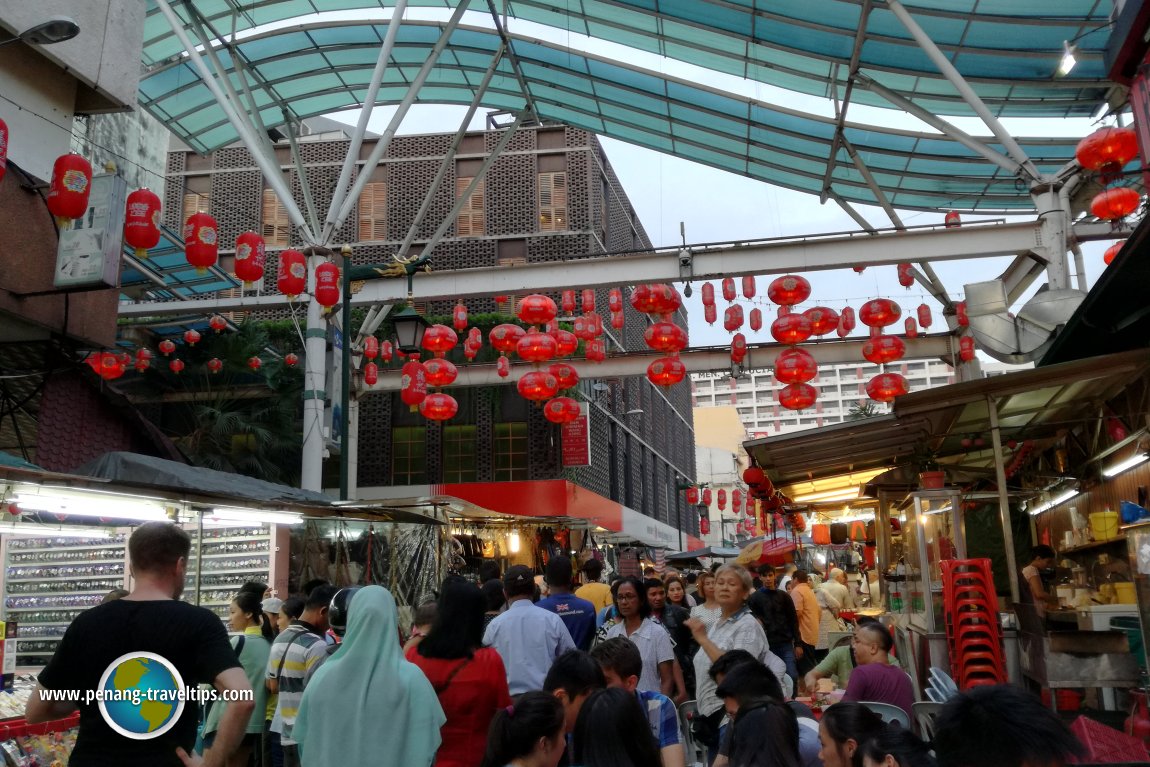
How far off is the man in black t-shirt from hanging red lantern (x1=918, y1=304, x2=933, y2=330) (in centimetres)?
1709

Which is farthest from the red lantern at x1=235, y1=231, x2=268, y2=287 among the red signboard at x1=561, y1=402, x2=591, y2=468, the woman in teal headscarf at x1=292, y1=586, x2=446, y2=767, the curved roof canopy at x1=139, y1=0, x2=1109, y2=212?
the red signboard at x1=561, y1=402, x2=591, y2=468

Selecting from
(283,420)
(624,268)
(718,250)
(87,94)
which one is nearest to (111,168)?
(87,94)

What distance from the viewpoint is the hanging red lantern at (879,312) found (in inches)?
533

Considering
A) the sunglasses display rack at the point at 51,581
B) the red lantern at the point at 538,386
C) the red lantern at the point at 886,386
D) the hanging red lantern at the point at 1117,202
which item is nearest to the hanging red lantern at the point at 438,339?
the red lantern at the point at 538,386

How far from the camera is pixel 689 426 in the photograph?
53156 mm

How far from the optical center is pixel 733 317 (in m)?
17.1

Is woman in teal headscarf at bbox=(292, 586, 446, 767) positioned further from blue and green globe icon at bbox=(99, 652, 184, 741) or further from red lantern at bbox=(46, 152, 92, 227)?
red lantern at bbox=(46, 152, 92, 227)

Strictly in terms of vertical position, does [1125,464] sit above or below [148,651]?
above

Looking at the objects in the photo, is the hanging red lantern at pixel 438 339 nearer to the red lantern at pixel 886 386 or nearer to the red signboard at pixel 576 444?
the red lantern at pixel 886 386

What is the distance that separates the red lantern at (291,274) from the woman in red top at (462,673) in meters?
9.10

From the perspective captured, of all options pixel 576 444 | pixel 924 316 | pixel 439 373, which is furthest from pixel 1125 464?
pixel 576 444

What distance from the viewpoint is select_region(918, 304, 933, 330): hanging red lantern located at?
18219mm

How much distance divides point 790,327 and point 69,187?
8478 millimetres

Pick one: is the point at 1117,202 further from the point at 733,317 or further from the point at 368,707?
the point at 368,707
